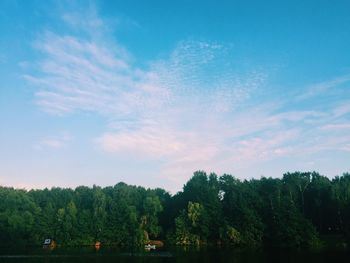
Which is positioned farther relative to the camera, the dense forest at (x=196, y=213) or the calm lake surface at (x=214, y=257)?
the dense forest at (x=196, y=213)

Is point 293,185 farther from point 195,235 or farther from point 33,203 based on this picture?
point 33,203

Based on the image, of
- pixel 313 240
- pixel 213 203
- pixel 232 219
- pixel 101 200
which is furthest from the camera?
pixel 101 200

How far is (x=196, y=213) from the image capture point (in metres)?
107

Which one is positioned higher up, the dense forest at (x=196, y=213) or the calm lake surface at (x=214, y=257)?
the dense forest at (x=196, y=213)

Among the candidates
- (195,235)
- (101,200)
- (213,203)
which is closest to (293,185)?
(213,203)

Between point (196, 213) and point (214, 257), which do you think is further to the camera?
point (196, 213)

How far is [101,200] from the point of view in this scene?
4710 inches

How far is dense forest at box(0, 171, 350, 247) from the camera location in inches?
3871

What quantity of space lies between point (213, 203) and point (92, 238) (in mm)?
37781

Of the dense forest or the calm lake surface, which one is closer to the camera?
the calm lake surface

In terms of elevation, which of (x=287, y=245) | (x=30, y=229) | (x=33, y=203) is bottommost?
(x=287, y=245)

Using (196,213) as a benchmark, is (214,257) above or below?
below

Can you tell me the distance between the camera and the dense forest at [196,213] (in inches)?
3871

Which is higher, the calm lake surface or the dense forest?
the dense forest
